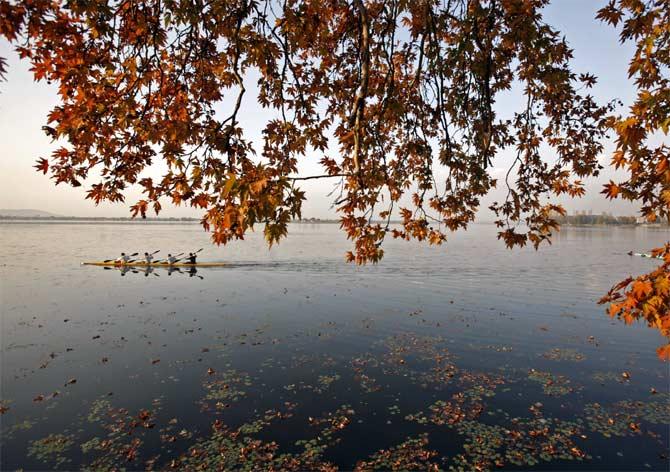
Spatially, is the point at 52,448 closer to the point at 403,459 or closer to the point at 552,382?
the point at 403,459

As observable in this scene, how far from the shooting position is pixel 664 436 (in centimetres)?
932

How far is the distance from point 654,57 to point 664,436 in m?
8.72

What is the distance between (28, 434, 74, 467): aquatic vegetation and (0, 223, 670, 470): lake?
4 centimetres

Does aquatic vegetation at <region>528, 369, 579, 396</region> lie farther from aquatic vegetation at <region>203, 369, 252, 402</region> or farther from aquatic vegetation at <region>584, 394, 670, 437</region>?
aquatic vegetation at <region>203, 369, 252, 402</region>

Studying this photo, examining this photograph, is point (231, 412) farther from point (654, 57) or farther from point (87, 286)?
point (87, 286)

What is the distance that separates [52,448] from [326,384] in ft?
23.2

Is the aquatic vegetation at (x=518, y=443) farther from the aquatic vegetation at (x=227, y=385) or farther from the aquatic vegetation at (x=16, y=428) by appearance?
the aquatic vegetation at (x=16, y=428)

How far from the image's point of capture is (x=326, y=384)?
12.3 meters

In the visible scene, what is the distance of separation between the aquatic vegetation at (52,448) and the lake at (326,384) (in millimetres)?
39

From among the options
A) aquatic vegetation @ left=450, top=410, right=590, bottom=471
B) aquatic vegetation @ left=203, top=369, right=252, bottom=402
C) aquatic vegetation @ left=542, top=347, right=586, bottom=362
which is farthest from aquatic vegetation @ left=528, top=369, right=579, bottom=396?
aquatic vegetation @ left=203, top=369, right=252, bottom=402

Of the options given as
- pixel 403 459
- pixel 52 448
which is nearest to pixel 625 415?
pixel 403 459

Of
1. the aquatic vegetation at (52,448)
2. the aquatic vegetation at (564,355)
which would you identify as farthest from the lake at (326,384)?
the aquatic vegetation at (564,355)

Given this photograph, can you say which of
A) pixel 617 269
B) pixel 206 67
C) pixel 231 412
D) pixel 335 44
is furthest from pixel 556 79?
pixel 617 269

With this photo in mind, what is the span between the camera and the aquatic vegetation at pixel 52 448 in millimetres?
8350
